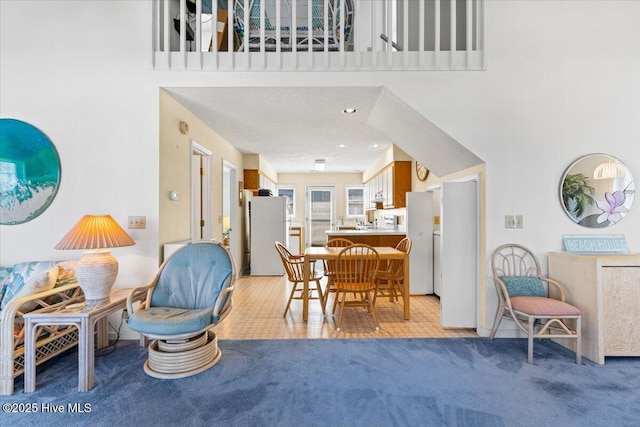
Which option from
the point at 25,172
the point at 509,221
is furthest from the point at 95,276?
the point at 509,221

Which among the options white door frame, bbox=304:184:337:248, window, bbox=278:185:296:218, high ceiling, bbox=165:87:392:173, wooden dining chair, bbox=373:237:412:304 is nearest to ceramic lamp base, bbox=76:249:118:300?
high ceiling, bbox=165:87:392:173

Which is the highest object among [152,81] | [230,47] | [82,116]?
[230,47]

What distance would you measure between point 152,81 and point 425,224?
3.64 m

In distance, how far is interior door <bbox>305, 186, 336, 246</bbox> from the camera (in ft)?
30.4

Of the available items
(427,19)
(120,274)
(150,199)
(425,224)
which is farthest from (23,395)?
(427,19)

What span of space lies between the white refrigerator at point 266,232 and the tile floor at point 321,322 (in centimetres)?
151

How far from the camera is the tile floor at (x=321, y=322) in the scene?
2.97 m

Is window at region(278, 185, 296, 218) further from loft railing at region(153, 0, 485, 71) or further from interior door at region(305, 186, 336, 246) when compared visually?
loft railing at region(153, 0, 485, 71)

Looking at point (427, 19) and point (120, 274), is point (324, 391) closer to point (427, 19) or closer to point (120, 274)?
point (120, 274)

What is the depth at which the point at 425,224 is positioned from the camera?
428 cm

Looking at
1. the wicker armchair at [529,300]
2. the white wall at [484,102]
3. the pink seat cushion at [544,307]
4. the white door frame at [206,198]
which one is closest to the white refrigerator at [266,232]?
the white door frame at [206,198]

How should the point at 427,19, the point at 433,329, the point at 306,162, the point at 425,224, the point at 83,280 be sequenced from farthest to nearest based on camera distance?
the point at 306,162 → the point at 425,224 → the point at 427,19 → the point at 433,329 → the point at 83,280

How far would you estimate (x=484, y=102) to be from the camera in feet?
9.56

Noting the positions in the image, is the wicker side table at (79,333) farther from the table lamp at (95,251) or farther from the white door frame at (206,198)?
the white door frame at (206,198)
